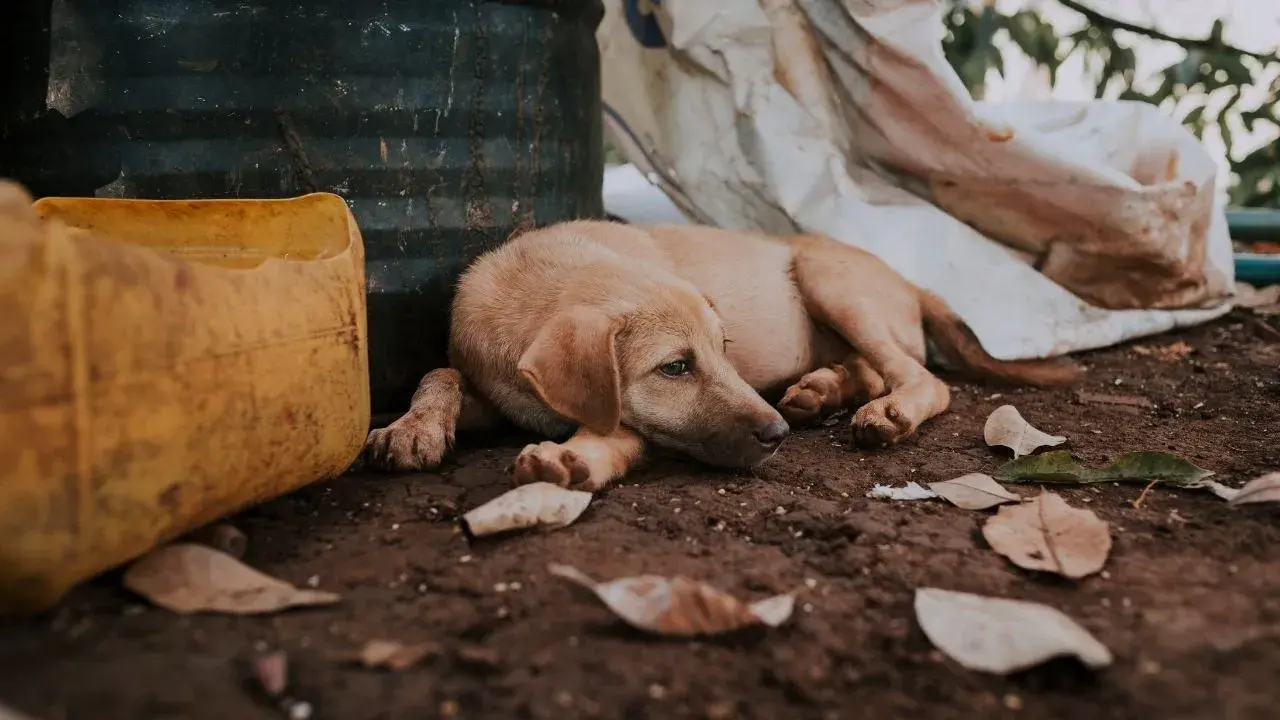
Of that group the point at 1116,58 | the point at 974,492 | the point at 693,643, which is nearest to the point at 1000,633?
the point at 693,643

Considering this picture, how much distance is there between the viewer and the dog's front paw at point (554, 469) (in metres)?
2.35

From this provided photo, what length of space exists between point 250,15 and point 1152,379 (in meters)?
3.40

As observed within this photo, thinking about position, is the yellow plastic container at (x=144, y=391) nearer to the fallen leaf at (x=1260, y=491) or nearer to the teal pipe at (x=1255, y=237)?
the fallen leaf at (x=1260, y=491)

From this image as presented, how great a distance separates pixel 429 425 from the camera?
273 cm

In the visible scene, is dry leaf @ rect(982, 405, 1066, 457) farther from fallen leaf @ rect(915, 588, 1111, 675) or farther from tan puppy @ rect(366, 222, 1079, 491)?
fallen leaf @ rect(915, 588, 1111, 675)

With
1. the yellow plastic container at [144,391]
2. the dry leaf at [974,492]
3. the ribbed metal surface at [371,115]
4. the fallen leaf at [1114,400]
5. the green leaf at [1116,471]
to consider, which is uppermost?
the ribbed metal surface at [371,115]

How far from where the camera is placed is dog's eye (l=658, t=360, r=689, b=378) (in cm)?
275

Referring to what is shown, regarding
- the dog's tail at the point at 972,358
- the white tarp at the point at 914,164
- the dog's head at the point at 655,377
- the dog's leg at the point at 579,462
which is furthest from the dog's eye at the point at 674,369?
the white tarp at the point at 914,164

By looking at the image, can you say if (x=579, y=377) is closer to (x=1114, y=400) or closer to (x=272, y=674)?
(x=272, y=674)

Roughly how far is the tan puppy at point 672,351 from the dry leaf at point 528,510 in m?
0.12

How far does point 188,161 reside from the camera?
113 inches

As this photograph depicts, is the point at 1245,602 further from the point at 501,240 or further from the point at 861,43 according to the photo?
the point at 861,43

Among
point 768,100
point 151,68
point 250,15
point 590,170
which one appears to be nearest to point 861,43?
point 768,100

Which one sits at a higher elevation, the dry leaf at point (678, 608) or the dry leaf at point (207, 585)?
the dry leaf at point (678, 608)
